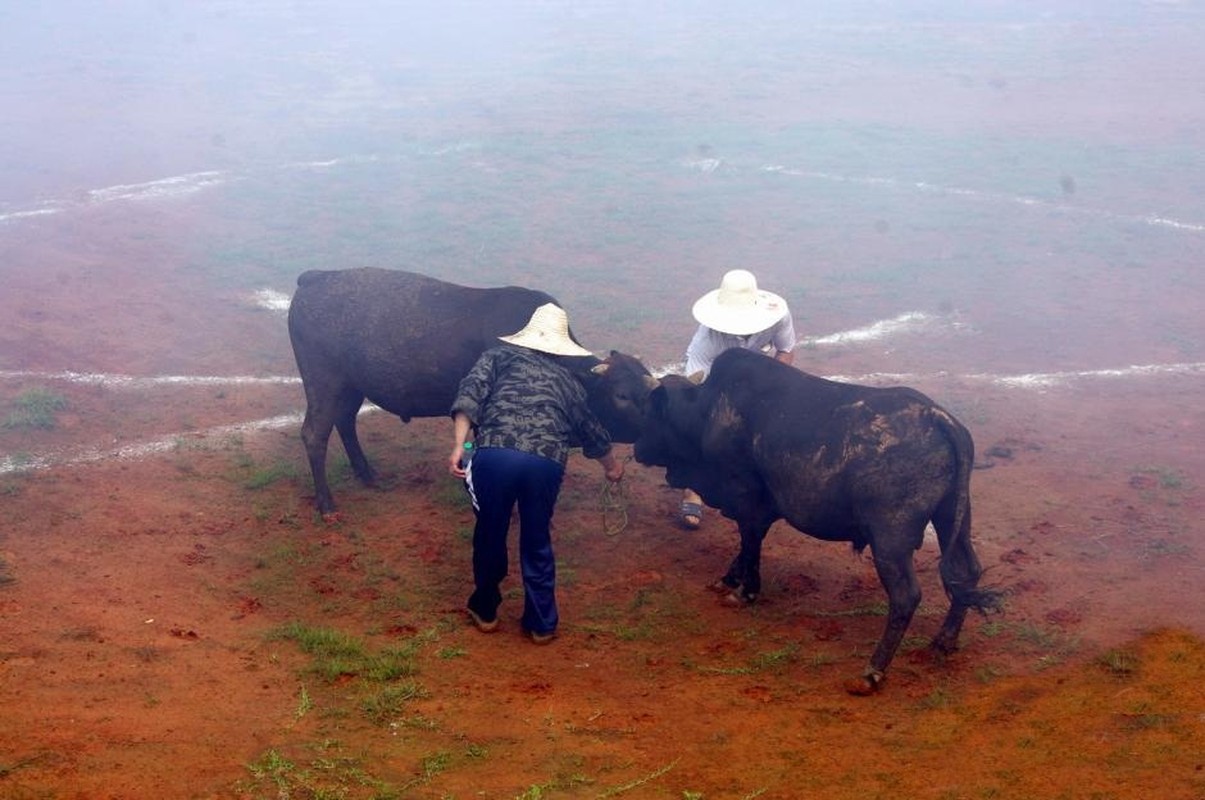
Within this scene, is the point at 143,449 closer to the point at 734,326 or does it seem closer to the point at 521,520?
the point at 521,520

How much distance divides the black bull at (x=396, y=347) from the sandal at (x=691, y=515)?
84cm

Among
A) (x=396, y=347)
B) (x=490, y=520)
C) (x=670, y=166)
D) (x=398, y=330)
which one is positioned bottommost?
(x=670, y=166)

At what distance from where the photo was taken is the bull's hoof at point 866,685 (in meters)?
7.00

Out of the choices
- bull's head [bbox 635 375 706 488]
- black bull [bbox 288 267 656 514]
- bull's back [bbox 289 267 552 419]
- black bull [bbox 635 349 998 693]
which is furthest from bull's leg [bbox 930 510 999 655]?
bull's back [bbox 289 267 552 419]

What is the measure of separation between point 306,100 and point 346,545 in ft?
68.8

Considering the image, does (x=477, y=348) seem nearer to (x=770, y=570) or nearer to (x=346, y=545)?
(x=346, y=545)

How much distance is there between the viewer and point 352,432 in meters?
10.1

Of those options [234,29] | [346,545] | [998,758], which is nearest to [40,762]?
[346,545]

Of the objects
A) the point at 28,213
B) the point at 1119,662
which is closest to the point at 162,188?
the point at 28,213

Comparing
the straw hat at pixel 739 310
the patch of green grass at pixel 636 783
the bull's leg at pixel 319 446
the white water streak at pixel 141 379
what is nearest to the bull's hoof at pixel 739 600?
the straw hat at pixel 739 310

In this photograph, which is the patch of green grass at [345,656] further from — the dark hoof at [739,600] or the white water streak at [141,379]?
the white water streak at [141,379]

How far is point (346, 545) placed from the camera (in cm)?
914

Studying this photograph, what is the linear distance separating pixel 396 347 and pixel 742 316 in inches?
105

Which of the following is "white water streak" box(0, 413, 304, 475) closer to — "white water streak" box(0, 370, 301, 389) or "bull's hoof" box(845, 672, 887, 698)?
"white water streak" box(0, 370, 301, 389)
